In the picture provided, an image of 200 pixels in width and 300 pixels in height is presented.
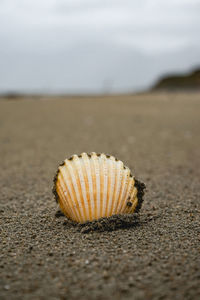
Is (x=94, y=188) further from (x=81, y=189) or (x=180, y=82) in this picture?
(x=180, y=82)

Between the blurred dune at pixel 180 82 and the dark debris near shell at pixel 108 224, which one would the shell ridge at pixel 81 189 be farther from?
the blurred dune at pixel 180 82

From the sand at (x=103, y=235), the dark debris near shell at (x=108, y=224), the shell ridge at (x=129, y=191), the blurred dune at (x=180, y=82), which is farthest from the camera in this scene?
the blurred dune at (x=180, y=82)

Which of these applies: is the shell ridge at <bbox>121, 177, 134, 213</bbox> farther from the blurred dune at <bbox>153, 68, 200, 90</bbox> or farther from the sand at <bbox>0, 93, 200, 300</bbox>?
the blurred dune at <bbox>153, 68, 200, 90</bbox>

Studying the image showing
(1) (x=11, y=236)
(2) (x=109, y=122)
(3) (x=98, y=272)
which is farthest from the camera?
(2) (x=109, y=122)

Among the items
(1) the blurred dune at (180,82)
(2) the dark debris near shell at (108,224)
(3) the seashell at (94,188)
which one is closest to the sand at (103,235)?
(2) the dark debris near shell at (108,224)

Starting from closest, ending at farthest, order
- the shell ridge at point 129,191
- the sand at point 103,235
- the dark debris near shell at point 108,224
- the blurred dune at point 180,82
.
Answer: the sand at point 103,235 → the dark debris near shell at point 108,224 → the shell ridge at point 129,191 → the blurred dune at point 180,82

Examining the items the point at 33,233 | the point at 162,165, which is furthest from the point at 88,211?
the point at 162,165

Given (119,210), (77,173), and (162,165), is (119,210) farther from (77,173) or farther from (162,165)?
(162,165)

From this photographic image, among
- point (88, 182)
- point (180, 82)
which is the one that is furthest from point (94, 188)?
point (180, 82)
